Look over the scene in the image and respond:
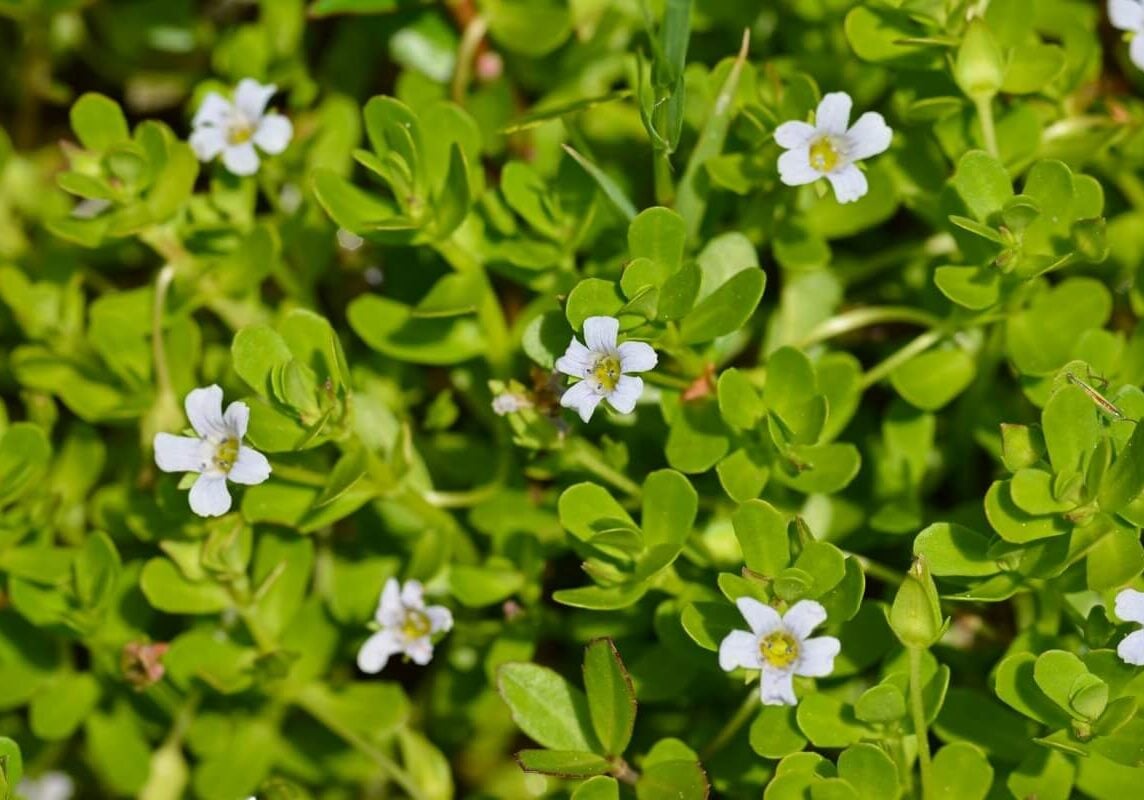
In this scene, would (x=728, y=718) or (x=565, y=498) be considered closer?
(x=565, y=498)

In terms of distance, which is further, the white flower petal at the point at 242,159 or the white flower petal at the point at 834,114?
the white flower petal at the point at 242,159

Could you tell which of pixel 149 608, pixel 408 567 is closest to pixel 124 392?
pixel 149 608

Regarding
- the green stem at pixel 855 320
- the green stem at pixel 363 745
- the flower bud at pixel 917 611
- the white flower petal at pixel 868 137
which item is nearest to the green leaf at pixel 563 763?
the green stem at pixel 363 745

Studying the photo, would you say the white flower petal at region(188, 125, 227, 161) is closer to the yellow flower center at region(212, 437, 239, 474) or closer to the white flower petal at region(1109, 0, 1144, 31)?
the yellow flower center at region(212, 437, 239, 474)

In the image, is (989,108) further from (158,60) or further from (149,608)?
(158,60)

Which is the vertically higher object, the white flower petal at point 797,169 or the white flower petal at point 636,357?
the white flower petal at point 797,169

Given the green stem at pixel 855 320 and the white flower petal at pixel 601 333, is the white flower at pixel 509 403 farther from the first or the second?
the green stem at pixel 855 320
